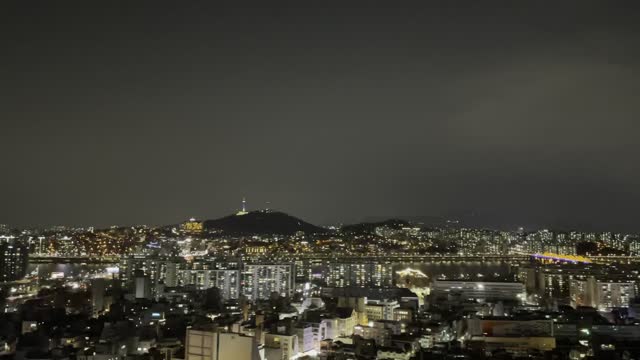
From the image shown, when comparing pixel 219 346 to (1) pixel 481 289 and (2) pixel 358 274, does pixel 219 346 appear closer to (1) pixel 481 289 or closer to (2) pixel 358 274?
(1) pixel 481 289

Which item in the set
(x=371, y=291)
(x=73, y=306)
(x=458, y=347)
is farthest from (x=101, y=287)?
(x=458, y=347)

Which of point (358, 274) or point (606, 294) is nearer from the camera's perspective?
point (606, 294)

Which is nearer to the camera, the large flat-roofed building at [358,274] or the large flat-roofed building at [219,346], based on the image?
A: the large flat-roofed building at [219,346]

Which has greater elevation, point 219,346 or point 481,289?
point 219,346

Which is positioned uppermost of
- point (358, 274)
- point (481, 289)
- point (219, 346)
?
point (219, 346)

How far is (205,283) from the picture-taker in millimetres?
14227

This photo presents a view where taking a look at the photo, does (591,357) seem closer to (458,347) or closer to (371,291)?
(458,347)

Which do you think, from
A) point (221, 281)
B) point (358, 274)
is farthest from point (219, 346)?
point (358, 274)

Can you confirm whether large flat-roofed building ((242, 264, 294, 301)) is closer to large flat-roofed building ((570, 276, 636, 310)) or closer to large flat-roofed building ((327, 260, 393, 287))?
large flat-roofed building ((327, 260, 393, 287))

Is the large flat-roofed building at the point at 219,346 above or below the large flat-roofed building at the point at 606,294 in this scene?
above

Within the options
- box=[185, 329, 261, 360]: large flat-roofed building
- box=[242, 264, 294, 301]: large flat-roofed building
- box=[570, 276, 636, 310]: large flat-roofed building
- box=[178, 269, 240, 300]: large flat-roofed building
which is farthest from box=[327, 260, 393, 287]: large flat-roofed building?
box=[185, 329, 261, 360]: large flat-roofed building

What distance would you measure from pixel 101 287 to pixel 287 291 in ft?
14.4

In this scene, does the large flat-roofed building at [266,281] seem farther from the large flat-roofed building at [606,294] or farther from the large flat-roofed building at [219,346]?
the large flat-roofed building at [219,346]

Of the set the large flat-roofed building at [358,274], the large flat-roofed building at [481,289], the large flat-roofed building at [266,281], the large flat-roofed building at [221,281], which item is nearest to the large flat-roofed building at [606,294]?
the large flat-roofed building at [481,289]
